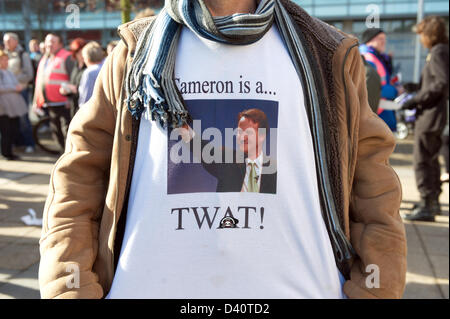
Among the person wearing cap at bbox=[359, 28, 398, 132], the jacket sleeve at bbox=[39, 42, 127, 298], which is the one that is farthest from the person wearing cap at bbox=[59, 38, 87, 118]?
the jacket sleeve at bbox=[39, 42, 127, 298]

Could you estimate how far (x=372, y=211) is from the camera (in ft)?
5.32

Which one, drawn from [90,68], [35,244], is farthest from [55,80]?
[35,244]

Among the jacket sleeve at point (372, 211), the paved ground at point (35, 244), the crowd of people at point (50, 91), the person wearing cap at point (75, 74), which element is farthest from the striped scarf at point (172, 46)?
the crowd of people at point (50, 91)

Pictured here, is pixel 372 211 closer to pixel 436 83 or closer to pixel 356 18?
pixel 436 83

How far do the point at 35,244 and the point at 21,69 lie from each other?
5.87m

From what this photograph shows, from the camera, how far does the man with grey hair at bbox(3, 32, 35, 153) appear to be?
971cm

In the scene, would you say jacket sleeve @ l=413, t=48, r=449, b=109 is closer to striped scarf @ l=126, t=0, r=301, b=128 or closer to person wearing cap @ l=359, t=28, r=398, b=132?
person wearing cap @ l=359, t=28, r=398, b=132

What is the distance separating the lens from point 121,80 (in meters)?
1.63
